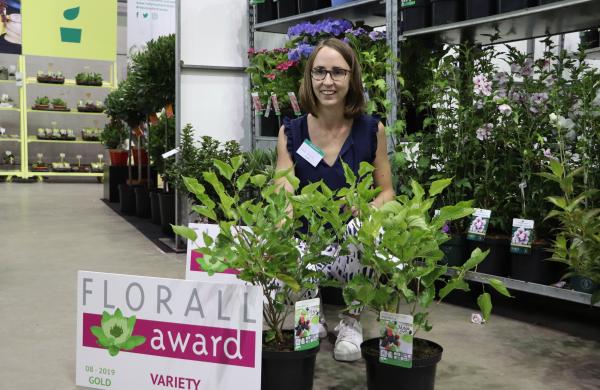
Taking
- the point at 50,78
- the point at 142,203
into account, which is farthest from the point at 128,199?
the point at 50,78

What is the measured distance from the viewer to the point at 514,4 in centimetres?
280

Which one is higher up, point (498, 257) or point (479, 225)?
point (479, 225)

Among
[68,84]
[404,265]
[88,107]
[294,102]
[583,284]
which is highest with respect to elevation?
[68,84]

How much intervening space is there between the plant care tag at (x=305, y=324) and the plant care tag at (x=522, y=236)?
53.6 inches

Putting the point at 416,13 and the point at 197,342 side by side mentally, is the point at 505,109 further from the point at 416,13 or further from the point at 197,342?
the point at 197,342

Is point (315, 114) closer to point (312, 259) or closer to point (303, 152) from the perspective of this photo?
point (303, 152)

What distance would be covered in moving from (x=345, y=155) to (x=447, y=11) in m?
1.17

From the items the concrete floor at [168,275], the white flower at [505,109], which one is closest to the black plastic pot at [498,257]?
the concrete floor at [168,275]

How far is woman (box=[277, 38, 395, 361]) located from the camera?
2.20 m

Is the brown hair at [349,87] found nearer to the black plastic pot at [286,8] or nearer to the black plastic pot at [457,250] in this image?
the black plastic pot at [457,250]

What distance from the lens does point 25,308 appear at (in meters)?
2.72

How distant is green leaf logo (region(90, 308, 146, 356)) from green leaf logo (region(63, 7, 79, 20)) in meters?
8.05

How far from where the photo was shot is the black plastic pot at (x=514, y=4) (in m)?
2.78

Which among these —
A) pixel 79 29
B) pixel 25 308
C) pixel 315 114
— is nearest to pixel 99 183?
pixel 79 29
